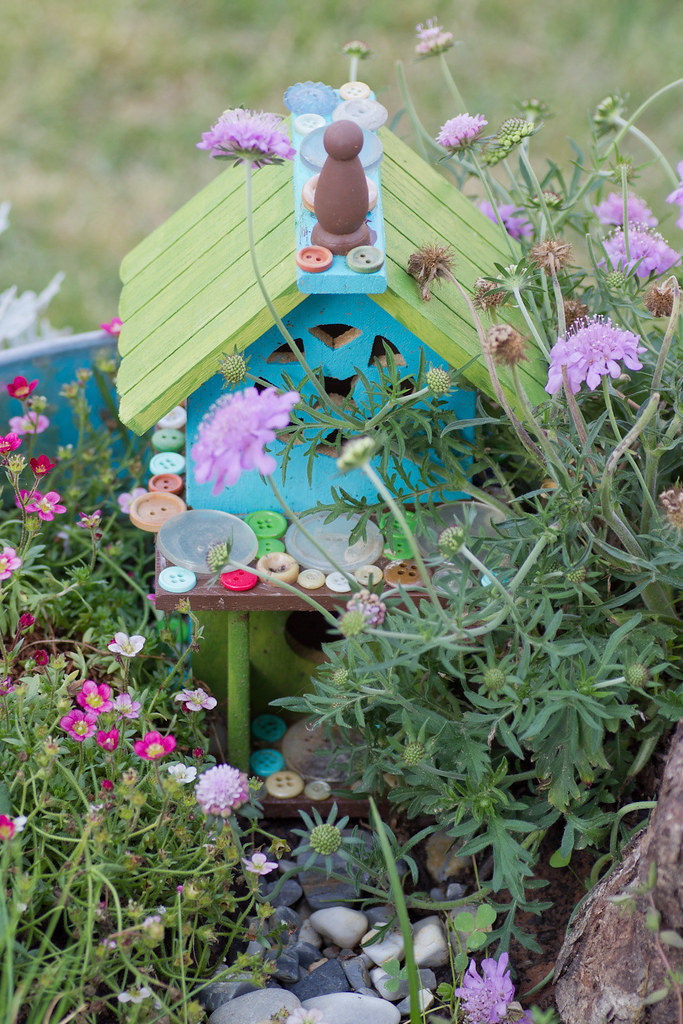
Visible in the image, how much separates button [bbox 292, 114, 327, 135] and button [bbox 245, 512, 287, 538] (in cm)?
73

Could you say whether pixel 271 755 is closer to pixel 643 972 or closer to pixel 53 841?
pixel 53 841

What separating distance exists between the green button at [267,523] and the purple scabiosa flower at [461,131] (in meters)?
0.75

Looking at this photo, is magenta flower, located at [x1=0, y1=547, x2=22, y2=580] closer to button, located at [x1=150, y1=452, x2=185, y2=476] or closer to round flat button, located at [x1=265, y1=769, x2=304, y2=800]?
button, located at [x1=150, y1=452, x2=185, y2=476]

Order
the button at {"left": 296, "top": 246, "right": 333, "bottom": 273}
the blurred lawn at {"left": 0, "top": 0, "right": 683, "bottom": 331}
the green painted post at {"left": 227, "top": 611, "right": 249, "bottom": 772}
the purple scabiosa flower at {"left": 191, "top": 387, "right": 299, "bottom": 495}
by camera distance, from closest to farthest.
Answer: the purple scabiosa flower at {"left": 191, "top": 387, "right": 299, "bottom": 495}
the button at {"left": 296, "top": 246, "right": 333, "bottom": 273}
the green painted post at {"left": 227, "top": 611, "right": 249, "bottom": 772}
the blurred lawn at {"left": 0, "top": 0, "right": 683, "bottom": 331}

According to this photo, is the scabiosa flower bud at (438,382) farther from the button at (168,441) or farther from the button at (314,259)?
the button at (168,441)

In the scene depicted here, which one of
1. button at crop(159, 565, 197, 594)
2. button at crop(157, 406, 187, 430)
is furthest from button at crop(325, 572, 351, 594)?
button at crop(157, 406, 187, 430)

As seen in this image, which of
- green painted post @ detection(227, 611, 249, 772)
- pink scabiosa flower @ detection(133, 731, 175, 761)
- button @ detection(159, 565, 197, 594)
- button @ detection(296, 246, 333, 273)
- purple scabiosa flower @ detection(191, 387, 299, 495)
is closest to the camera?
purple scabiosa flower @ detection(191, 387, 299, 495)

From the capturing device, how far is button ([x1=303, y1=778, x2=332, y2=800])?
2236 millimetres

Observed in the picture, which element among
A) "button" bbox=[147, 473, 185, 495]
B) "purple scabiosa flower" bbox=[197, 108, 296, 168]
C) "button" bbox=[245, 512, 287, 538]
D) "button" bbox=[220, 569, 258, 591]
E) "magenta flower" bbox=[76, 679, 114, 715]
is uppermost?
"purple scabiosa flower" bbox=[197, 108, 296, 168]

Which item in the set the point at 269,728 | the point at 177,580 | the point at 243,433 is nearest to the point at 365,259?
the point at 243,433

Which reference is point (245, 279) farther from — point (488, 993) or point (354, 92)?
point (488, 993)

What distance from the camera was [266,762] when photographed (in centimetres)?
232

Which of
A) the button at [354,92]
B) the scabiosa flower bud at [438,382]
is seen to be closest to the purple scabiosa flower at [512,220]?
the button at [354,92]

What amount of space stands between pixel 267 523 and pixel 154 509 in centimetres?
23
